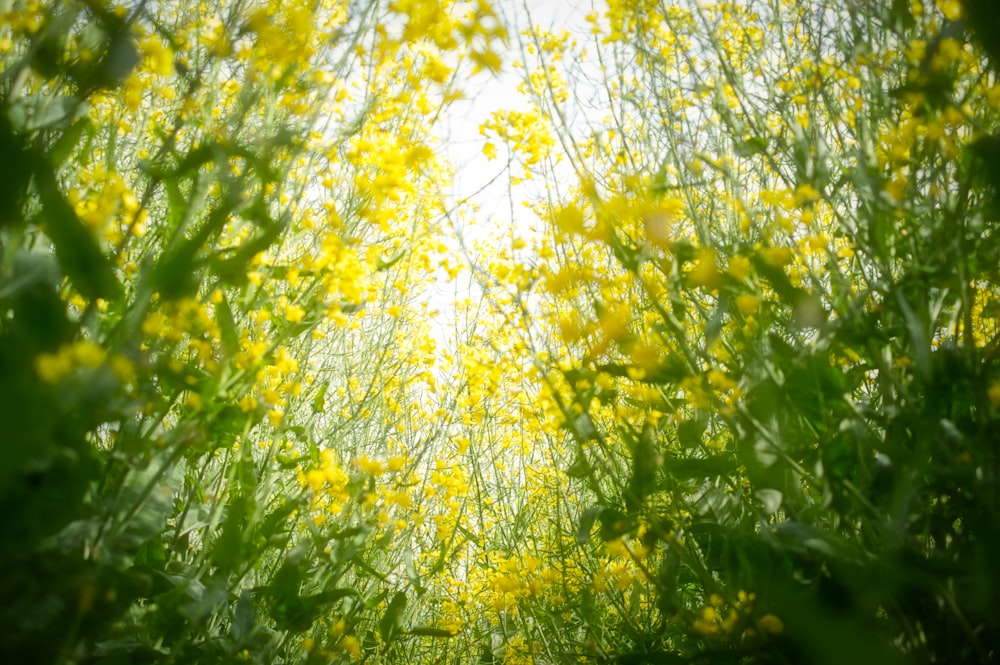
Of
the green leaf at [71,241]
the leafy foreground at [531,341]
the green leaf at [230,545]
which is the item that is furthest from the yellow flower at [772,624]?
the green leaf at [71,241]

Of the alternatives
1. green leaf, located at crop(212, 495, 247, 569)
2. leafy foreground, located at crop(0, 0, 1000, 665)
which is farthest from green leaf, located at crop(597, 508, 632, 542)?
green leaf, located at crop(212, 495, 247, 569)

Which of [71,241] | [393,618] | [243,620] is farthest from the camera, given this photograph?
[393,618]

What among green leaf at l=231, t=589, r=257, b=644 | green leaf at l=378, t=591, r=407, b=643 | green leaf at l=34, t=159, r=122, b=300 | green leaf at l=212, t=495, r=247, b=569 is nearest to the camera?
green leaf at l=34, t=159, r=122, b=300

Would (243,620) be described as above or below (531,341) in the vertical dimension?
below

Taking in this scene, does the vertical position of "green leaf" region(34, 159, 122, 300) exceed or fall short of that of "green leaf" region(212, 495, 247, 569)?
it exceeds it

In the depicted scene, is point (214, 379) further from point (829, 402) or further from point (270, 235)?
point (829, 402)

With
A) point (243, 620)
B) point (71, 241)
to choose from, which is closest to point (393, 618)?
point (243, 620)

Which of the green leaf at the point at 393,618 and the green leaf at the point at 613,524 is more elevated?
the green leaf at the point at 613,524

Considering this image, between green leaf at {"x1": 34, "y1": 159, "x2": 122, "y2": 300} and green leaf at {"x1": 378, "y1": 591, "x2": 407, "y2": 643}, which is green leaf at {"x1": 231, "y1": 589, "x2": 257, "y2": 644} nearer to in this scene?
green leaf at {"x1": 378, "y1": 591, "x2": 407, "y2": 643}

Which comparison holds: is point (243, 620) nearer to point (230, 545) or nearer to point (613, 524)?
point (230, 545)

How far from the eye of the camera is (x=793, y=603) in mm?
878

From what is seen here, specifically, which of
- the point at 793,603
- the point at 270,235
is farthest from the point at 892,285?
the point at 270,235

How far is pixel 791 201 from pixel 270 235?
1180 mm

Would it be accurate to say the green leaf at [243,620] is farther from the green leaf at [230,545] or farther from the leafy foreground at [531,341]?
the green leaf at [230,545]
